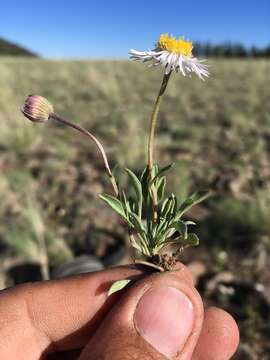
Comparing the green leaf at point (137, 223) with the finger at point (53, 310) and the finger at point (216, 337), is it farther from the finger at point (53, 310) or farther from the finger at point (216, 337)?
the finger at point (216, 337)

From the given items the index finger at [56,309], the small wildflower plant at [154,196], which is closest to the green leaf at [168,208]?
the small wildflower plant at [154,196]

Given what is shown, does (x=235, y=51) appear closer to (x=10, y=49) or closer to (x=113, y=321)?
(x=10, y=49)

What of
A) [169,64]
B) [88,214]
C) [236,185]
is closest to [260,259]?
[236,185]

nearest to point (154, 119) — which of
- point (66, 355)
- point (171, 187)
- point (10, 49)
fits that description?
point (66, 355)

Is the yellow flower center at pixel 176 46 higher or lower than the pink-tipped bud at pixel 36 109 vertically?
higher

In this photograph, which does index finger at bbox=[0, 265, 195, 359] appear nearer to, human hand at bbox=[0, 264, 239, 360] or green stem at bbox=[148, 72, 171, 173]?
human hand at bbox=[0, 264, 239, 360]

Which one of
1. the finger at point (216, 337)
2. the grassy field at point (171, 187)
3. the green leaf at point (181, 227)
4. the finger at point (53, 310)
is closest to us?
the green leaf at point (181, 227)

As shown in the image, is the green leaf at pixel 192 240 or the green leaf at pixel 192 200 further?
the green leaf at pixel 192 200

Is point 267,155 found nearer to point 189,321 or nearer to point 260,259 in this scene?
point 260,259
